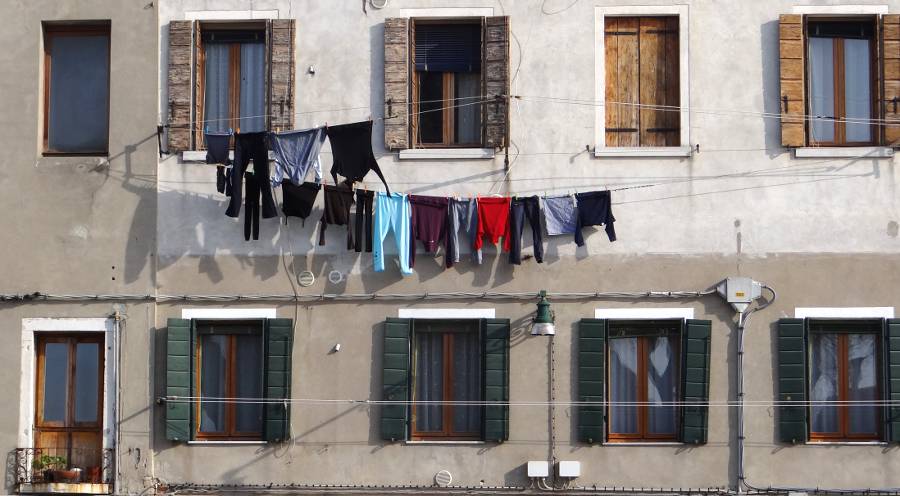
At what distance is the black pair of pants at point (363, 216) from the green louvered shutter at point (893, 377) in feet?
22.0

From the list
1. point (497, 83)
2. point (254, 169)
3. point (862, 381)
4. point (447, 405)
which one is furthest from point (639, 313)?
point (254, 169)

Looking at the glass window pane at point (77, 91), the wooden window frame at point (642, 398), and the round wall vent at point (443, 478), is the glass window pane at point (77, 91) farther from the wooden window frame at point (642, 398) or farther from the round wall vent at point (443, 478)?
the wooden window frame at point (642, 398)

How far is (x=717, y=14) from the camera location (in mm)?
20219

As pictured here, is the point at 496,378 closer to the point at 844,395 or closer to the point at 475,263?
the point at 475,263

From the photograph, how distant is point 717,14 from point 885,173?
2.97 meters

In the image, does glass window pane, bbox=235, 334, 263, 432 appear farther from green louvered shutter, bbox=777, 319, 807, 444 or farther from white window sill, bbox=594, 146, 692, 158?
green louvered shutter, bbox=777, 319, 807, 444

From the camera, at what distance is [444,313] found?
2017 cm

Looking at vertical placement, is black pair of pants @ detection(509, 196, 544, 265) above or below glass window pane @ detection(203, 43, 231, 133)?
below

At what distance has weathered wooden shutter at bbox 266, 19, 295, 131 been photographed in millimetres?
20375

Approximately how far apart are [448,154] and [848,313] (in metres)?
5.49

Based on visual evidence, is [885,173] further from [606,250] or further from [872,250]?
[606,250]

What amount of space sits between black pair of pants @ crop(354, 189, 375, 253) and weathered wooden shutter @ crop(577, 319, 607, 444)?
2.97 metres

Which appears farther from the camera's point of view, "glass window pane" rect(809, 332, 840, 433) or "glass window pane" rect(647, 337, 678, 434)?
"glass window pane" rect(647, 337, 678, 434)

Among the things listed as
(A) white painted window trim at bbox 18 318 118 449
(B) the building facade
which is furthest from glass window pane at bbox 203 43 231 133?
(A) white painted window trim at bbox 18 318 118 449
